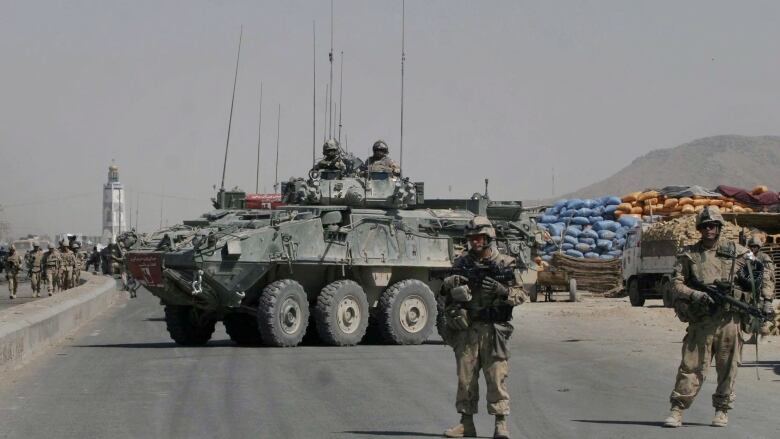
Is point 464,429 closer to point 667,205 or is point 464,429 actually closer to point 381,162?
point 381,162

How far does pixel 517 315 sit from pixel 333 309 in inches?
433

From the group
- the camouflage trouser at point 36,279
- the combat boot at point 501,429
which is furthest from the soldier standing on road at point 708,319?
the camouflage trouser at point 36,279

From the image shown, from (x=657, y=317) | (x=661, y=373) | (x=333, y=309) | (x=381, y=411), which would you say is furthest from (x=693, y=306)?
(x=657, y=317)

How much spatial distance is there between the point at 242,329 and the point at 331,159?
347 centimetres

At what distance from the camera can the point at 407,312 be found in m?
21.2

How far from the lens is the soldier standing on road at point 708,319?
11.5m

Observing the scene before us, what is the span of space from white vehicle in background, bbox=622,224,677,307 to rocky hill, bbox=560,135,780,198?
312 feet

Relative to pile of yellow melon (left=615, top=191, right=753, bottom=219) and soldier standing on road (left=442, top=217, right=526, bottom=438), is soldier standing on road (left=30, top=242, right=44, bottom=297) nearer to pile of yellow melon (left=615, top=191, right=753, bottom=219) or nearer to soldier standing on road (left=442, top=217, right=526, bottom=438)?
pile of yellow melon (left=615, top=191, right=753, bottom=219)

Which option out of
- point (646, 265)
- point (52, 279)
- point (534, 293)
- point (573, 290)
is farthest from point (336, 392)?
point (52, 279)

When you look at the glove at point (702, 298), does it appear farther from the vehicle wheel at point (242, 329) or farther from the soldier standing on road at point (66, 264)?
the soldier standing on road at point (66, 264)

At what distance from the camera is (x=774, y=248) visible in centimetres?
2942

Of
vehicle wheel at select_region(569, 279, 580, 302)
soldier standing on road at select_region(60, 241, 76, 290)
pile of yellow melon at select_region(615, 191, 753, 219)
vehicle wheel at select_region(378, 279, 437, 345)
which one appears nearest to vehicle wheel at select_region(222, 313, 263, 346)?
vehicle wheel at select_region(378, 279, 437, 345)

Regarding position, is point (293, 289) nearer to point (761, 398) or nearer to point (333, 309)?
point (333, 309)

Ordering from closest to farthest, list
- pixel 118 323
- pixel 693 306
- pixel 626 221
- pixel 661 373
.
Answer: pixel 693 306
pixel 661 373
pixel 118 323
pixel 626 221
